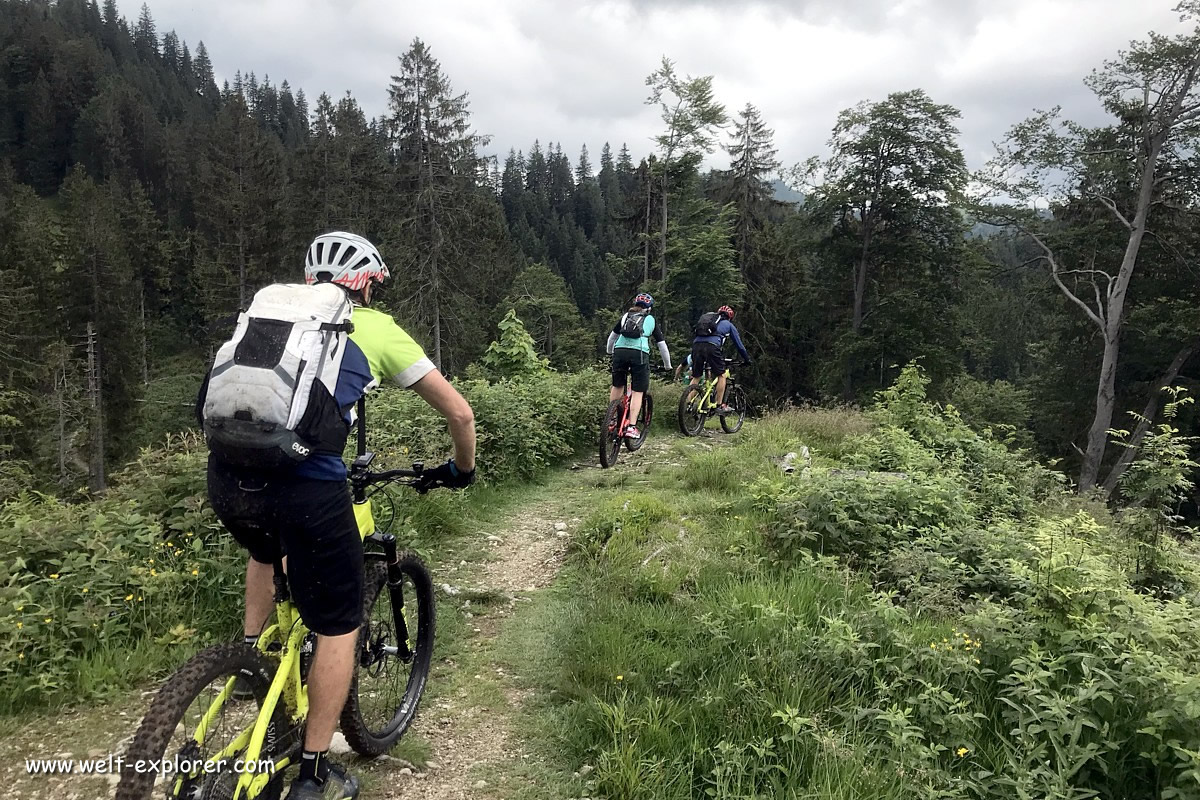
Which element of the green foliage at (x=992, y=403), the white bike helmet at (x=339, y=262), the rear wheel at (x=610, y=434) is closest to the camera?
the white bike helmet at (x=339, y=262)

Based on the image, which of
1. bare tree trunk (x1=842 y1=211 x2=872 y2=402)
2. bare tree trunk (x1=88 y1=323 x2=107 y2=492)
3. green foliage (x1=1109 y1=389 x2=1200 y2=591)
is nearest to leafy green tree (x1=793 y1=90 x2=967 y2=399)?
bare tree trunk (x1=842 y1=211 x2=872 y2=402)

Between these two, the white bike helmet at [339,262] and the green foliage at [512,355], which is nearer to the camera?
the white bike helmet at [339,262]

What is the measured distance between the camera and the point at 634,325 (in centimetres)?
830

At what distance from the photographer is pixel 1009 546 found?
15.9ft

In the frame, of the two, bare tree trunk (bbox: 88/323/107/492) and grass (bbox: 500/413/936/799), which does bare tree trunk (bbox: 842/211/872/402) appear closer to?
grass (bbox: 500/413/936/799)

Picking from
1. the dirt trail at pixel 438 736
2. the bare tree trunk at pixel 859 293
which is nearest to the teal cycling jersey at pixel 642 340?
the dirt trail at pixel 438 736

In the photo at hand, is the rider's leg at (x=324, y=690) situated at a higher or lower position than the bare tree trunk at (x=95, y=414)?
higher

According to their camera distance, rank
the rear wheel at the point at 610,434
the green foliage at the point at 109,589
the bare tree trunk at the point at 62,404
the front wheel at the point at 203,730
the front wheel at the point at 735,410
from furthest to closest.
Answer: the bare tree trunk at the point at 62,404
the front wheel at the point at 735,410
the rear wheel at the point at 610,434
the green foliage at the point at 109,589
the front wheel at the point at 203,730

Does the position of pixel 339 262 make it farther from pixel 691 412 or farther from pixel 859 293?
pixel 859 293

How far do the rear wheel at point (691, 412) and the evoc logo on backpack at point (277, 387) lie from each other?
28.1ft

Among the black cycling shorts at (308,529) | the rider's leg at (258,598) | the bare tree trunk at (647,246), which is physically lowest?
the rider's leg at (258,598)

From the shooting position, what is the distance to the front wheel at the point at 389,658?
3.00 m

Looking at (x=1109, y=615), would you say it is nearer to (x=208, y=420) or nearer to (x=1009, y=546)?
(x=1009, y=546)

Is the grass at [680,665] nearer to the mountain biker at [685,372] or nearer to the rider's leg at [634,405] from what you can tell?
the rider's leg at [634,405]
